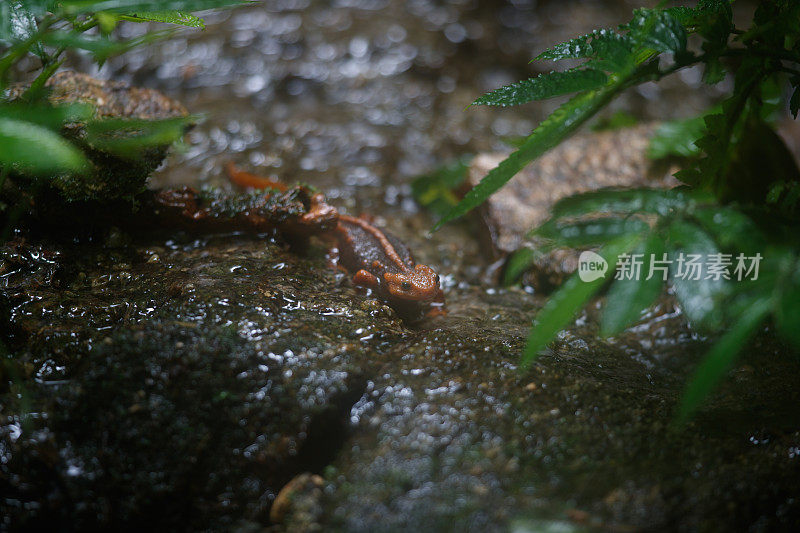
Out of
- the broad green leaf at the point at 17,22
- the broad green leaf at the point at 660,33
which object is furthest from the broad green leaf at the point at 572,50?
the broad green leaf at the point at 17,22

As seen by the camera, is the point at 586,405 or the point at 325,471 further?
the point at 586,405

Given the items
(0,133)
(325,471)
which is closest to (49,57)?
(0,133)

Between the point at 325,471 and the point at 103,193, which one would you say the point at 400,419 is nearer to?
the point at 325,471

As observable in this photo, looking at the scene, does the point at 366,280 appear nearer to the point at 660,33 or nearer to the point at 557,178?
the point at 660,33

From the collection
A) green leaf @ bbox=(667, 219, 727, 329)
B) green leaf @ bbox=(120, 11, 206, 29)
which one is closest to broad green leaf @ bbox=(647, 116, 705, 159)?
green leaf @ bbox=(667, 219, 727, 329)

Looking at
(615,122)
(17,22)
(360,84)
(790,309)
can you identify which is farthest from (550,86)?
(360,84)

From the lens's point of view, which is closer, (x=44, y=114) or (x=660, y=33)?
(x=44, y=114)
